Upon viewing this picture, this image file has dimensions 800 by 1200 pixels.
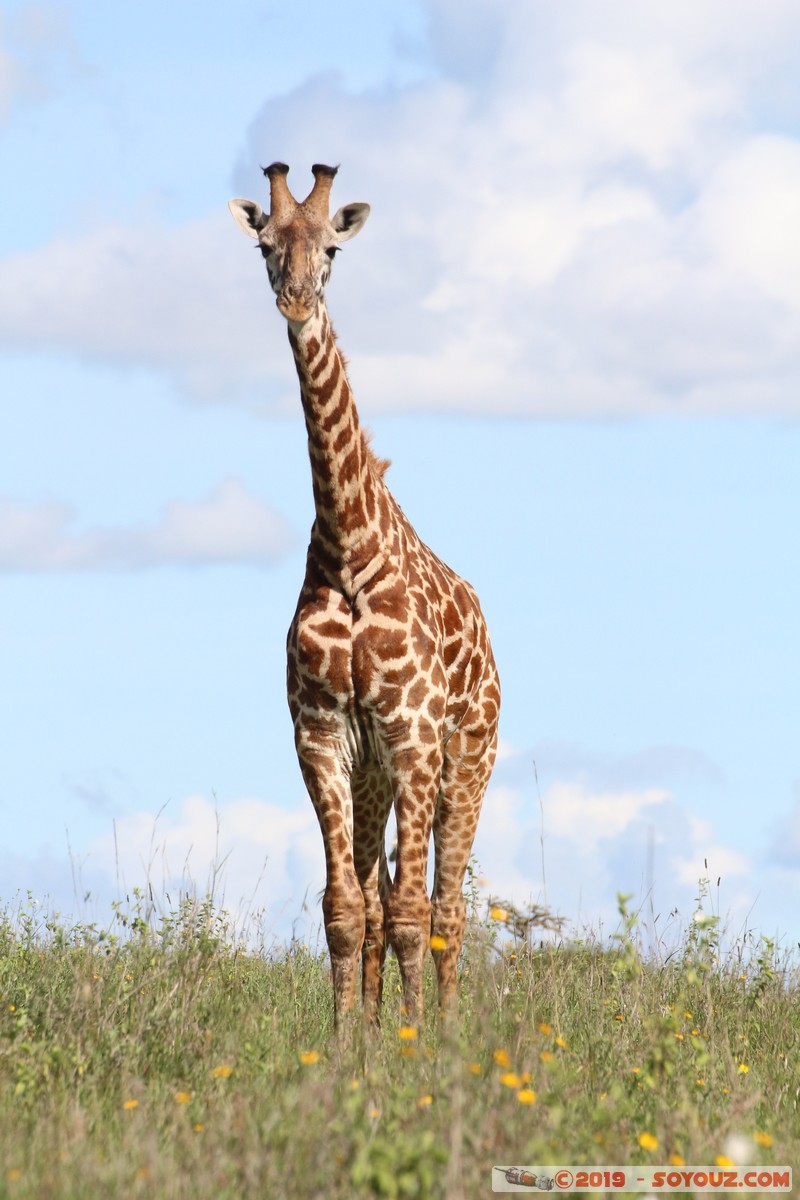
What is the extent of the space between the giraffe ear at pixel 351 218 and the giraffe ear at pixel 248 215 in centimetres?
46

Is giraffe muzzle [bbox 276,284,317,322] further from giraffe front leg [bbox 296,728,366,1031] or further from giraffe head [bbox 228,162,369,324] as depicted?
giraffe front leg [bbox 296,728,366,1031]

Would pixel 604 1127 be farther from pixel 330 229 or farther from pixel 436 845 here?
pixel 330 229

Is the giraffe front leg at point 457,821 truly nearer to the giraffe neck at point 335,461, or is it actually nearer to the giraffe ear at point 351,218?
the giraffe neck at point 335,461

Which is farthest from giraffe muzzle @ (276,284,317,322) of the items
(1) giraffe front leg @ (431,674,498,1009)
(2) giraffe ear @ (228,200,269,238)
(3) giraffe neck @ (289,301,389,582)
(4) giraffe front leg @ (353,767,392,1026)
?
(1) giraffe front leg @ (431,674,498,1009)

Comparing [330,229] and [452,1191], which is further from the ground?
[330,229]

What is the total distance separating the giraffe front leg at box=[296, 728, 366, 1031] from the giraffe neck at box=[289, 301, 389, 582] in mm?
1151

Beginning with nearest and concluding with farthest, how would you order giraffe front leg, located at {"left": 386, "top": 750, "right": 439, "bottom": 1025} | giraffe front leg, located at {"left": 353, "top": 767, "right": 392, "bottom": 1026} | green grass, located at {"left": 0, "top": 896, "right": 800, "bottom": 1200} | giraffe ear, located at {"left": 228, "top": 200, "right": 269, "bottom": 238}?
green grass, located at {"left": 0, "top": 896, "right": 800, "bottom": 1200}, giraffe front leg, located at {"left": 386, "top": 750, "right": 439, "bottom": 1025}, giraffe ear, located at {"left": 228, "top": 200, "right": 269, "bottom": 238}, giraffe front leg, located at {"left": 353, "top": 767, "right": 392, "bottom": 1026}

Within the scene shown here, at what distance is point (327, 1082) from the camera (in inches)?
228

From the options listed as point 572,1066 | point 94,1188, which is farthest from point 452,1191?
point 572,1066

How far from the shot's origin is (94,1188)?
4742mm

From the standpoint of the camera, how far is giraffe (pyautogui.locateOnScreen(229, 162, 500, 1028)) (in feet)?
28.2

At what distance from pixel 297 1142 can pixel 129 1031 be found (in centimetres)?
247

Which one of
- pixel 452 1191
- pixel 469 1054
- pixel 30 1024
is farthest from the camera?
pixel 30 1024

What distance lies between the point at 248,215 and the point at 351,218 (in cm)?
65
